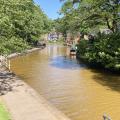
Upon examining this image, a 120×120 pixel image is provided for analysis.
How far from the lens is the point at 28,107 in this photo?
16891 mm

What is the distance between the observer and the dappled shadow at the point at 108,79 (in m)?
26.0

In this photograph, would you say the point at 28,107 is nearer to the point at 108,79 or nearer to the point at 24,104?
the point at 24,104

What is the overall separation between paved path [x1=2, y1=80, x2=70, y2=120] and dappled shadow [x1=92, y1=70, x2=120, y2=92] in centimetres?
724

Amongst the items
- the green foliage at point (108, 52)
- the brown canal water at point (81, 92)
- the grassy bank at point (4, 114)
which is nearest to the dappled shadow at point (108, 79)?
the brown canal water at point (81, 92)

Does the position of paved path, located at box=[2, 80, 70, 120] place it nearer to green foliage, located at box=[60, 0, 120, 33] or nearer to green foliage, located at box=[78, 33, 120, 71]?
green foliage, located at box=[78, 33, 120, 71]

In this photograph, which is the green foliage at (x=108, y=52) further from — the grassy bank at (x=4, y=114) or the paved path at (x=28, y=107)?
the grassy bank at (x=4, y=114)

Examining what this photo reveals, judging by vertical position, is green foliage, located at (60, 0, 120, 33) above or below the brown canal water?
above

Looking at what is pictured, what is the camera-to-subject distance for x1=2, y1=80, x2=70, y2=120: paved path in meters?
15.1

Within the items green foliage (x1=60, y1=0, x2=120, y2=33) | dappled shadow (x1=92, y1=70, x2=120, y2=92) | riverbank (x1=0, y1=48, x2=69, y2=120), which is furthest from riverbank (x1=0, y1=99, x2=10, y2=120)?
green foliage (x1=60, y1=0, x2=120, y2=33)

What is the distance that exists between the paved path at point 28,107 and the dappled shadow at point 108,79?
7.24 m

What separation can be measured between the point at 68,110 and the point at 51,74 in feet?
49.7

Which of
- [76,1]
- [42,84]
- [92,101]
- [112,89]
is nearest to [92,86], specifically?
[112,89]

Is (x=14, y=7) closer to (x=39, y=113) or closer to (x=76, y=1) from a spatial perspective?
(x=39, y=113)

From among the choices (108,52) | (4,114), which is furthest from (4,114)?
(108,52)
